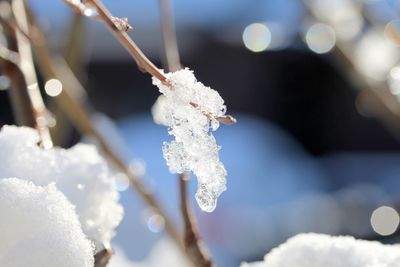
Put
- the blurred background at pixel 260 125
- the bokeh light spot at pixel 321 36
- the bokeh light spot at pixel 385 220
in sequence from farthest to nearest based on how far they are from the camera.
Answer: the blurred background at pixel 260 125
the bokeh light spot at pixel 385 220
the bokeh light spot at pixel 321 36

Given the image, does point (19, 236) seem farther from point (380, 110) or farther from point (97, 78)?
point (97, 78)

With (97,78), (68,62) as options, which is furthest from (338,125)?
(68,62)

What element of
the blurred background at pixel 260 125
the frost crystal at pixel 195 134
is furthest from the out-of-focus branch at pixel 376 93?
the blurred background at pixel 260 125

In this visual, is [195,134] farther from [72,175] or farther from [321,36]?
[321,36]

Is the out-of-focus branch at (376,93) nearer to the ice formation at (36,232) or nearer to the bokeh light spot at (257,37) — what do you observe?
the ice formation at (36,232)

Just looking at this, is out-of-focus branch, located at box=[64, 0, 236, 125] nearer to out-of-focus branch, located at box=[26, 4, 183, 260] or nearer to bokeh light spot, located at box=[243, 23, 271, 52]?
out-of-focus branch, located at box=[26, 4, 183, 260]

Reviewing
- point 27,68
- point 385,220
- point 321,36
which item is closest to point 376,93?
point 321,36

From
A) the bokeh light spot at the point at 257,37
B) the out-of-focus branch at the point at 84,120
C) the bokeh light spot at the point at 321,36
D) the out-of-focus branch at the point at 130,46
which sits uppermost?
the bokeh light spot at the point at 257,37
